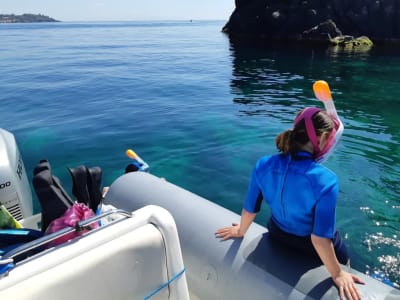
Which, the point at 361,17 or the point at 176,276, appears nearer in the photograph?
the point at 176,276

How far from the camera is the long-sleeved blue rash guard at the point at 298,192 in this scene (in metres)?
2.28

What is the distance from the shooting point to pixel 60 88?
48.1ft

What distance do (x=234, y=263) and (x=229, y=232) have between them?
278 millimetres

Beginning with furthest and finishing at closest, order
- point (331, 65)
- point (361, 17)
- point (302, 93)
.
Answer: point (361, 17), point (331, 65), point (302, 93)

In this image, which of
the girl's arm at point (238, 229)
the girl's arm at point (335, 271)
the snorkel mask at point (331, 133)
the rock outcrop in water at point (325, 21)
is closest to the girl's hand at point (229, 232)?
the girl's arm at point (238, 229)

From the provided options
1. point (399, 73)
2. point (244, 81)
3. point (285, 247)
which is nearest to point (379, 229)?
point (285, 247)

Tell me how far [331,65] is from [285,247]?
802 inches

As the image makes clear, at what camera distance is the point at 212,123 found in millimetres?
9867

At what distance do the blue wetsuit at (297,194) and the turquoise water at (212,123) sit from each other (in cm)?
208

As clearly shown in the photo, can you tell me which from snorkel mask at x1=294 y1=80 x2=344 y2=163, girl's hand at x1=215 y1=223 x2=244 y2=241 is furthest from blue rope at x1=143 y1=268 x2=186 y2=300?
snorkel mask at x1=294 y1=80 x2=344 y2=163

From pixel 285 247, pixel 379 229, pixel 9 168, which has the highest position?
pixel 9 168

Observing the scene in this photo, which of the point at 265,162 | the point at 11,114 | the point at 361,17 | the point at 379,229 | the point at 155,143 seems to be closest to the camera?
the point at 265,162

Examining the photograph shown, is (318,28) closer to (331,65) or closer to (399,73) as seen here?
(331,65)

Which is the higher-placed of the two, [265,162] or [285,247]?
[265,162]
